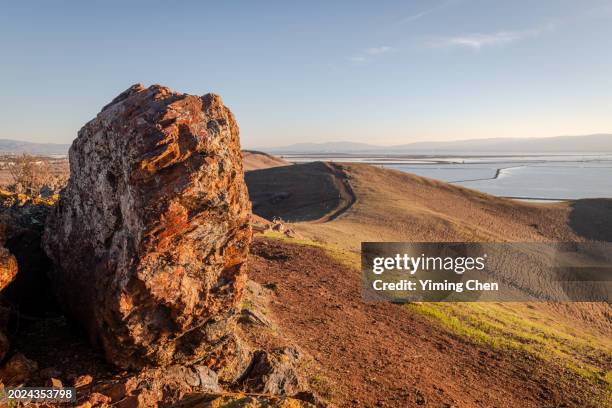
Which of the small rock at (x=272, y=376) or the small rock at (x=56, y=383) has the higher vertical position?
the small rock at (x=56, y=383)

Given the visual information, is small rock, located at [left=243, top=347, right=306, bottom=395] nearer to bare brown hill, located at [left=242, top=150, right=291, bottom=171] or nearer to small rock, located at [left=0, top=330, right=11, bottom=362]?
small rock, located at [left=0, top=330, right=11, bottom=362]

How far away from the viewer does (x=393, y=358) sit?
12.7 meters

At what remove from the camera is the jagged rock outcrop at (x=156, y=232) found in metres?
6.98

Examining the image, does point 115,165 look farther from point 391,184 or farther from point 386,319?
point 391,184

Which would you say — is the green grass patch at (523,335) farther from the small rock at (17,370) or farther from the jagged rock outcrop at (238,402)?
the small rock at (17,370)

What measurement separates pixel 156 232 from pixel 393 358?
8634 millimetres

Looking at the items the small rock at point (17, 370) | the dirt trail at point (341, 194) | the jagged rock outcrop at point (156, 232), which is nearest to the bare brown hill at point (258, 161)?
the dirt trail at point (341, 194)

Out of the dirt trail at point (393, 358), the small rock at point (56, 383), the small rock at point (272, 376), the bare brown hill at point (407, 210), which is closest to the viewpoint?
the small rock at point (56, 383)

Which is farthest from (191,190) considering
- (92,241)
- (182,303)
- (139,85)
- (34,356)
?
(34,356)

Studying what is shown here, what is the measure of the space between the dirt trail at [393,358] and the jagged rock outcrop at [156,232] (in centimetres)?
405

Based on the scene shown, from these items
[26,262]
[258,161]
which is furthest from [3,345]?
[258,161]

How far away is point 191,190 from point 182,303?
1975mm

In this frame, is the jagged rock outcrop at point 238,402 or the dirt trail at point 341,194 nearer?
the jagged rock outcrop at point 238,402

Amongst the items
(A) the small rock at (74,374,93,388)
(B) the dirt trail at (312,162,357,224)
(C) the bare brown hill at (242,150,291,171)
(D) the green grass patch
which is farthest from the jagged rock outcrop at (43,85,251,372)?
(C) the bare brown hill at (242,150,291,171)
